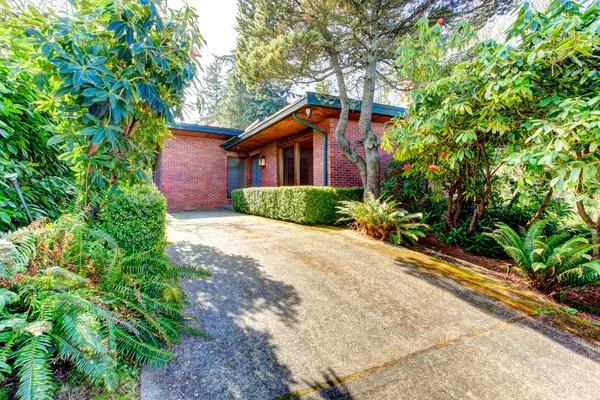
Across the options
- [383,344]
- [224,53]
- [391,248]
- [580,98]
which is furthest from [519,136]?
[224,53]

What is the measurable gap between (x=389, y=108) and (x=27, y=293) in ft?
25.0

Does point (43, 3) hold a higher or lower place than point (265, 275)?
higher

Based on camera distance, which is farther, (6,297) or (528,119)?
(528,119)

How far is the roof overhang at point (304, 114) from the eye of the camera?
6422mm

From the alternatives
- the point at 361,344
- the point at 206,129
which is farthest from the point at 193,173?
the point at 361,344

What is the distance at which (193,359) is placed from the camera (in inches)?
65.9

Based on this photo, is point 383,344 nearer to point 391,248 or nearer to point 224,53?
point 391,248

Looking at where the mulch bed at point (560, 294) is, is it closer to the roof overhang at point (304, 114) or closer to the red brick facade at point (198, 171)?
the roof overhang at point (304, 114)

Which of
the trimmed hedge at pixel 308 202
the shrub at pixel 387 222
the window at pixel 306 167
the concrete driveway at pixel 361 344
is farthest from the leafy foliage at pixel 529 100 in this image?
the window at pixel 306 167

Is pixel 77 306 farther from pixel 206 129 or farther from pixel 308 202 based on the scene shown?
pixel 206 129

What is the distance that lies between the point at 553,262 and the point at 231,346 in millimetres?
3355

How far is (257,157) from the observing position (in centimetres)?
1213

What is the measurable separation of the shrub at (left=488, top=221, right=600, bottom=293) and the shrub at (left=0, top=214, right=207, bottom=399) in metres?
Result: 3.58

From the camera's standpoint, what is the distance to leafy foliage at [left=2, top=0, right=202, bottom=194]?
1.66 metres
